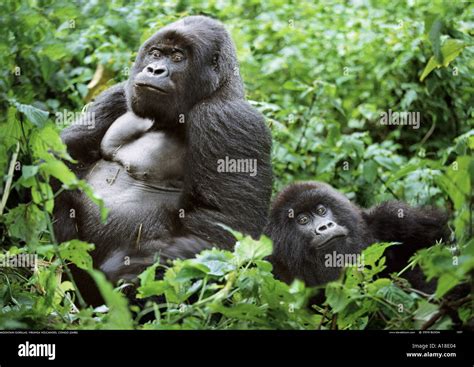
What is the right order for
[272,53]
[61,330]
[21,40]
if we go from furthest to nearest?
[272,53]
[21,40]
[61,330]

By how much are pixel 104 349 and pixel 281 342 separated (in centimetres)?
47

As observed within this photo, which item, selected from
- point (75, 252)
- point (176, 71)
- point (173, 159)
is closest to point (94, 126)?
point (173, 159)

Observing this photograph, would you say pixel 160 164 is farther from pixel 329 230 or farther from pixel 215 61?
pixel 329 230

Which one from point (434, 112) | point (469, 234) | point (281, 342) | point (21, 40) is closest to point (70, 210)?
point (21, 40)

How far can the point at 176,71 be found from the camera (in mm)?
3348

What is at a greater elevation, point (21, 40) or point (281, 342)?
point (21, 40)

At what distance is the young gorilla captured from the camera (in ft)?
11.3

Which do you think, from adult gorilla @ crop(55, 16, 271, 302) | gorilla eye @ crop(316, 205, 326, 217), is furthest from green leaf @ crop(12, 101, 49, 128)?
gorilla eye @ crop(316, 205, 326, 217)

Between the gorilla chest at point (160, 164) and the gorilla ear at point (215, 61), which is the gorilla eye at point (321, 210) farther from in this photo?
the gorilla ear at point (215, 61)

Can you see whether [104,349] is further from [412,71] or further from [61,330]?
[412,71]

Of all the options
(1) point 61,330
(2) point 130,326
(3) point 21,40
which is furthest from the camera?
(3) point 21,40

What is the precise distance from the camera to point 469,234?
2.18 meters

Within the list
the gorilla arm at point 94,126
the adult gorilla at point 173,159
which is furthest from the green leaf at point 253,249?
the gorilla arm at point 94,126

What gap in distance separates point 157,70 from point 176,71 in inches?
3.3
